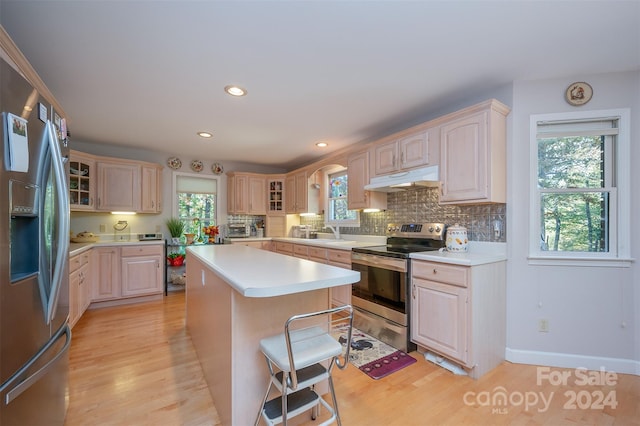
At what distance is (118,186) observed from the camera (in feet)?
13.3

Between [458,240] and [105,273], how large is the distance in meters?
4.39

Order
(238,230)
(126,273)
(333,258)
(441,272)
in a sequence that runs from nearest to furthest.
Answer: (441,272), (333,258), (126,273), (238,230)

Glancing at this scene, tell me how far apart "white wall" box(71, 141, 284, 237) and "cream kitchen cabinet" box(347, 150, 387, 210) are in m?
2.71

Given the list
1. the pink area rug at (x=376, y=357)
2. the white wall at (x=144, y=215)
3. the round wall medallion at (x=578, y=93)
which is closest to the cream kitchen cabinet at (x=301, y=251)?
the pink area rug at (x=376, y=357)

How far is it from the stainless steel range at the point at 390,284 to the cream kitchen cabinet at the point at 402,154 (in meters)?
0.67

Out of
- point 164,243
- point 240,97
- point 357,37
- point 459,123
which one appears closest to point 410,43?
point 357,37

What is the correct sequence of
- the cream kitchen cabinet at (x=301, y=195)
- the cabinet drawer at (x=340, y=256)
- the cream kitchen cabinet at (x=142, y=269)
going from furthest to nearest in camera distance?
the cream kitchen cabinet at (x=301, y=195)
the cream kitchen cabinet at (x=142, y=269)
the cabinet drawer at (x=340, y=256)

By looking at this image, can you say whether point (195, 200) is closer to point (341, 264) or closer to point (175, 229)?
point (175, 229)

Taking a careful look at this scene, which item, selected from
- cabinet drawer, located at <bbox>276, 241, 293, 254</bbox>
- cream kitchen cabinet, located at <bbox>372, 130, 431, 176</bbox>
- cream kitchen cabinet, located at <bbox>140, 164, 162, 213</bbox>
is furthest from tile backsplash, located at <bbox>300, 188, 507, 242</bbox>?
cream kitchen cabinet, located at <bbox>140, 164, 162, 213</bbox>

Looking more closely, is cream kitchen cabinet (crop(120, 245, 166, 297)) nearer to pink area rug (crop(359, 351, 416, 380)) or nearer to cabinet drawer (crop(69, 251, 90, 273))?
cabinet drawer (crop(69, 251, 90, 273))

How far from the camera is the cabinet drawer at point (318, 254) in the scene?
3676 millimetres

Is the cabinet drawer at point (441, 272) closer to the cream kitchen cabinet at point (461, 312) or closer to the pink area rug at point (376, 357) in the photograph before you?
the cream kitchen cabinet at point (461, 312)

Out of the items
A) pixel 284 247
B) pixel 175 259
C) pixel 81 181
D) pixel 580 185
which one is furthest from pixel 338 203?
pixel 81 181

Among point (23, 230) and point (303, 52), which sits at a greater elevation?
point (303, 52)
